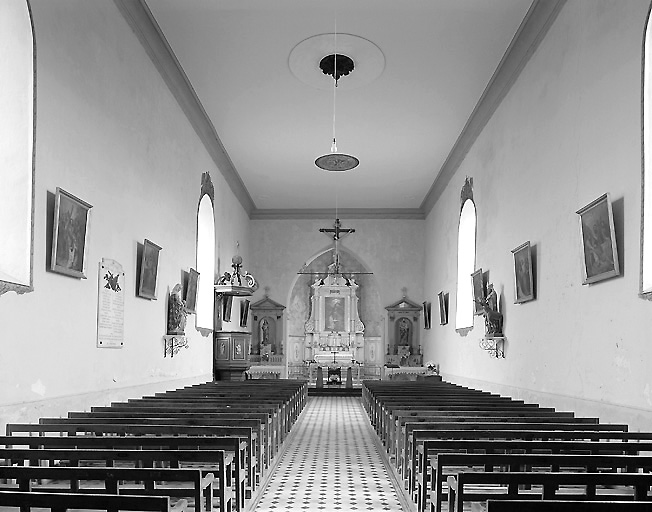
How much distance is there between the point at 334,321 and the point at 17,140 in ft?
61.4

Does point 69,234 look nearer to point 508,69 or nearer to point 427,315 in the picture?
point 508,69

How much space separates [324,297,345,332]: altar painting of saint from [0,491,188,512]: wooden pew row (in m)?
21.3

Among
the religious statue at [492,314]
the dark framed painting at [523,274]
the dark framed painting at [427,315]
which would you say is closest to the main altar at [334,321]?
the dark framed painting at [427,315]

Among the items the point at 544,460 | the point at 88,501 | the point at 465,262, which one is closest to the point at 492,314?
the point at 465,262

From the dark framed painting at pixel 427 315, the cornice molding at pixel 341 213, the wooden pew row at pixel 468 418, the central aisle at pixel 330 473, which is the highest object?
the cornice molding at pixel 341 213

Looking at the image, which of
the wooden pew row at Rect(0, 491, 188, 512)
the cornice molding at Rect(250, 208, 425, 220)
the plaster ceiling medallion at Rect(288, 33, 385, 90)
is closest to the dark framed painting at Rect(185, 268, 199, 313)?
the plaster ceiling medallion at Rect(288, 33, 385, 90)

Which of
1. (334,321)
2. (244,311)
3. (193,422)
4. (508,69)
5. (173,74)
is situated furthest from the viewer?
(334,321)

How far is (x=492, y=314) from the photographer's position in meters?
10.4

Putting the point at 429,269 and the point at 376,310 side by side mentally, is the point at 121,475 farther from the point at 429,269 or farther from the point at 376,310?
the point at 376,310

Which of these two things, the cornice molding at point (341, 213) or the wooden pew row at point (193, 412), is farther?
the cornice molding at point (341, 213)

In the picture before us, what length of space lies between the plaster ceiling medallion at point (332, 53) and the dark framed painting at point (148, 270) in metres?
3.30

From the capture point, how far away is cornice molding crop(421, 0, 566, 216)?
8.33m

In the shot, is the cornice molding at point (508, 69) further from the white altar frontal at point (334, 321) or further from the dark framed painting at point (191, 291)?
the white altar frontal at point (334, 321)

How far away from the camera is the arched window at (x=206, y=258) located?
14008 mm
